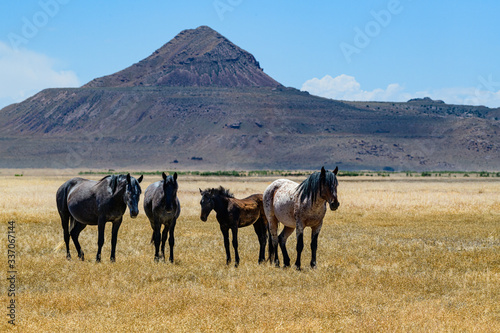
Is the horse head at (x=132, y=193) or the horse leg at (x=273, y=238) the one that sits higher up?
the horse head at (x=132, y=193)

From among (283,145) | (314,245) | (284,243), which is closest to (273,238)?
(284,243)

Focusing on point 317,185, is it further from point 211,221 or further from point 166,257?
point 211,221

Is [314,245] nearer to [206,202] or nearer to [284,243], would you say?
[284,243]

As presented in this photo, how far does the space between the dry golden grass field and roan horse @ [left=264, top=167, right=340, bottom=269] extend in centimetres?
89

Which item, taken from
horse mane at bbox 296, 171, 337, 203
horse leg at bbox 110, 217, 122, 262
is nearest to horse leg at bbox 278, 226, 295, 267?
horse mane at bbox 296, 171, 337, 203

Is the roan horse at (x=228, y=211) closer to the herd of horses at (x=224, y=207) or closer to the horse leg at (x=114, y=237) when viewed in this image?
the herd of horses at (x=224, y=207)

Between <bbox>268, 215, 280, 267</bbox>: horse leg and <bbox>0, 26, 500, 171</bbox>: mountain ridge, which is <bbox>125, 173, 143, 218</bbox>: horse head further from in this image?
<bbox>0, 26, 500, 171</bbox>: mountain ridge

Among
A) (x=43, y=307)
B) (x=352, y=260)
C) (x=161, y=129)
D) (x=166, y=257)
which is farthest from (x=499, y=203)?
(x=161, y=129)

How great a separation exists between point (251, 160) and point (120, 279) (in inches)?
6122

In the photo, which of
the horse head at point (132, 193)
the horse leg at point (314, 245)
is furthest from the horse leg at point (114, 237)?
the horse leg at point (314, 245)

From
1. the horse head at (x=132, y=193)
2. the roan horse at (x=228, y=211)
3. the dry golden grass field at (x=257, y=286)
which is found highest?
the horse head at (x=132, y=193)

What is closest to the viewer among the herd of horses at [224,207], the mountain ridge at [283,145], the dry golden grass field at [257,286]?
the dry golden grass field at [257,286]

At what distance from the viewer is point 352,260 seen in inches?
578

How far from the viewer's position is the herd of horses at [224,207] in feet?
43.9
